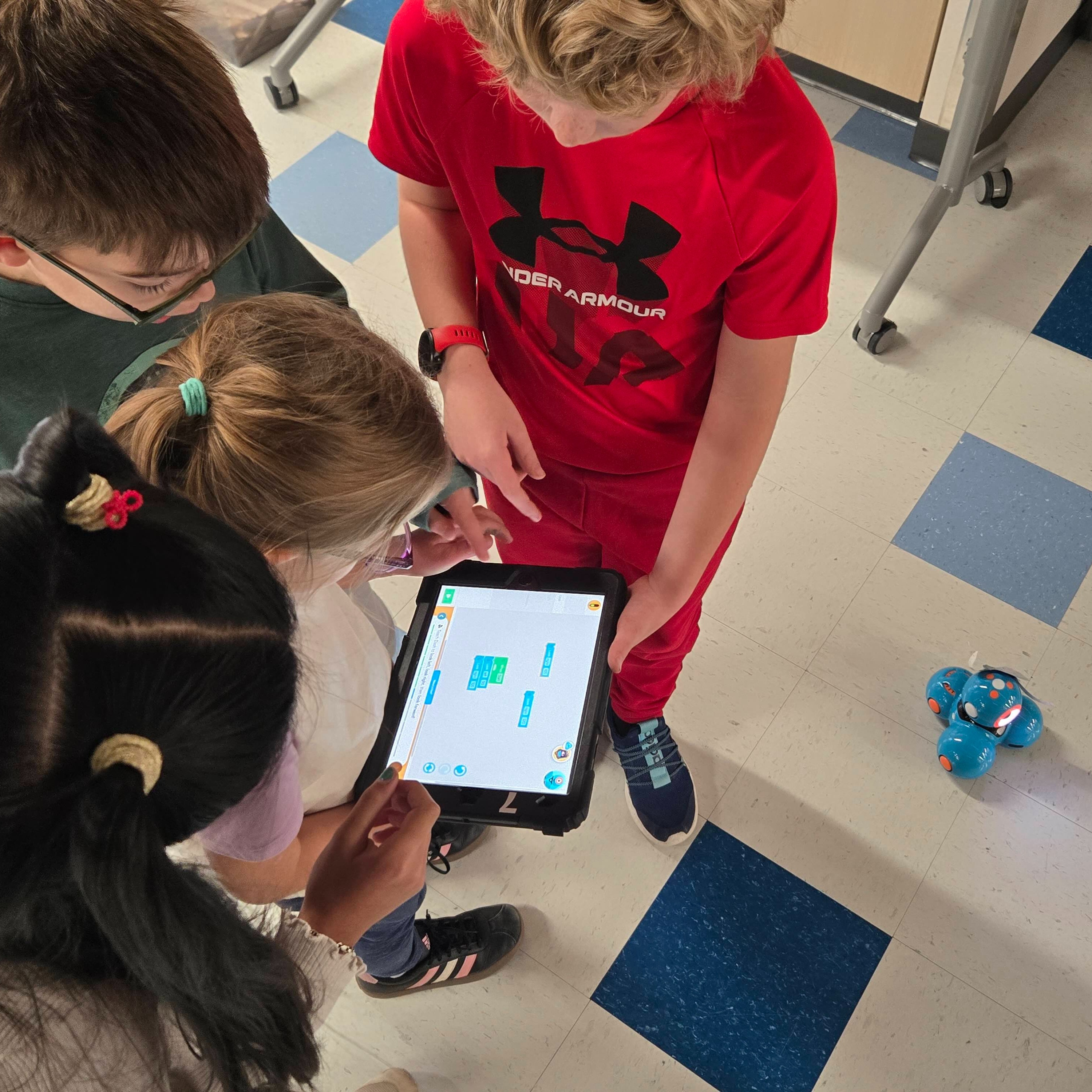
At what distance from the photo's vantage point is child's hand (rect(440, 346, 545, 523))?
1.07 m

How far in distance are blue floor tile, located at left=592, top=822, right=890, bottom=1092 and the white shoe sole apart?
3 cm

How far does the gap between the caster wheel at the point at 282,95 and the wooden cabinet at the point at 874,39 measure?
4.06 feet

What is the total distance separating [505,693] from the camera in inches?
46.5

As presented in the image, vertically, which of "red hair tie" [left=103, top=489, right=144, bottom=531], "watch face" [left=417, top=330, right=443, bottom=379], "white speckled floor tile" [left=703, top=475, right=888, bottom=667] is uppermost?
"red hair tie" [left=103, top=489, right=144, bottom=531]

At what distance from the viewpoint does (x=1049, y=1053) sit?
4.58 ft

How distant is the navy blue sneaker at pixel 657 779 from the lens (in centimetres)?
155

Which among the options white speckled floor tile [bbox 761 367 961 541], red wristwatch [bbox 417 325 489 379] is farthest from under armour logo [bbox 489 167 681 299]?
white speckled floor tile [bbox 761 367 961 541]

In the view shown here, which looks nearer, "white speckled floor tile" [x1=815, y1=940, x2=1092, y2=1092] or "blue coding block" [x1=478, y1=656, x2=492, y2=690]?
"blue coding block" [x1=478, y1=656, x2=492, y2=690]

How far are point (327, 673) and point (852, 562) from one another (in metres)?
1.16

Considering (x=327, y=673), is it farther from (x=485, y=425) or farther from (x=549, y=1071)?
(x=549, y=1071)

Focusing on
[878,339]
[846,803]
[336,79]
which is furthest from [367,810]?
[336,79]

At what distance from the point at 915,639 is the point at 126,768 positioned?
1471 mm

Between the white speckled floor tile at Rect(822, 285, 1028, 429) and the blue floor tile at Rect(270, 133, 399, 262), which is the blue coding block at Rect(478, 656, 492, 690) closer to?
the white speckled floor tile at Rect(822, 285, 1028, 429)

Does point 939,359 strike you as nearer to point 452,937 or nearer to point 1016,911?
point 1016,911
